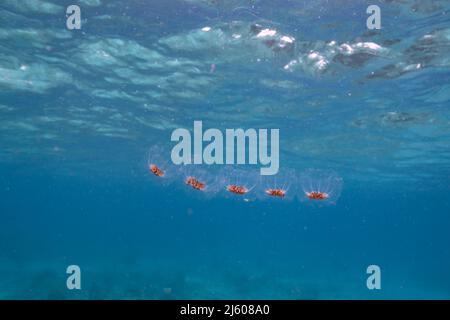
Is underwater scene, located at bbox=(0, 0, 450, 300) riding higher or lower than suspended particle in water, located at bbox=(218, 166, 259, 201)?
higher

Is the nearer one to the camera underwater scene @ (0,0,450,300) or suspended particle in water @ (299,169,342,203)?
suspended particle in water @ (299,169,342,203)

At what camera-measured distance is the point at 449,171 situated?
3959 centimetres

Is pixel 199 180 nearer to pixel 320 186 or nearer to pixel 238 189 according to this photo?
pixel 238 189

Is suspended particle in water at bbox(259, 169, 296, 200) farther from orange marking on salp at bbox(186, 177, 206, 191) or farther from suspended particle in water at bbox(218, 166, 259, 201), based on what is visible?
orange marking on salp at bbox(186, 177, 206, 191)

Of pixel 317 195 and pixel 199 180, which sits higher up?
pixel 199 180

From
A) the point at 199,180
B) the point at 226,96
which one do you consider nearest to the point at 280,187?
the point at 199,180

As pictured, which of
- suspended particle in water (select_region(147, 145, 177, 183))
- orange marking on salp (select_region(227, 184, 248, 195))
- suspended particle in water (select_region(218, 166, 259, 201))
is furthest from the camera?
suspended particle in water (select_region(218, 166, 259, 201))

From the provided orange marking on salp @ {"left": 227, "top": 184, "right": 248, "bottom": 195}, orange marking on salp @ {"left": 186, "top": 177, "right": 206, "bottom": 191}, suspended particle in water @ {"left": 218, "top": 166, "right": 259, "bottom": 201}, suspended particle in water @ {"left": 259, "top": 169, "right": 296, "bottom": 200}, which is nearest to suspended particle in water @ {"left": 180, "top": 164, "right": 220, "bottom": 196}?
orange marking on salp @ {"left": 186, "top": 177, "right": 206, "bottom": 191}

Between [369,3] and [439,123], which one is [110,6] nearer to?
[369,3]

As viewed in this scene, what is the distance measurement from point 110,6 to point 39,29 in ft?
12.4

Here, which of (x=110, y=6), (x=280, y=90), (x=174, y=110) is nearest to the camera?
(x=110, y=6)

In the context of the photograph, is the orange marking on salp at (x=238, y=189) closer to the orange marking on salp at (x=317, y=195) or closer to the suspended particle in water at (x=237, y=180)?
the suspended particle in water at (x=237, y=180)

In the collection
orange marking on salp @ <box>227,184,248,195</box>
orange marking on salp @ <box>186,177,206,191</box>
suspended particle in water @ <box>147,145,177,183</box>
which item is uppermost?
suspended particle in water @ <box>147,145,177,183</box>

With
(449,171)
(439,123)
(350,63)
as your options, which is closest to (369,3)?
(350,63)
